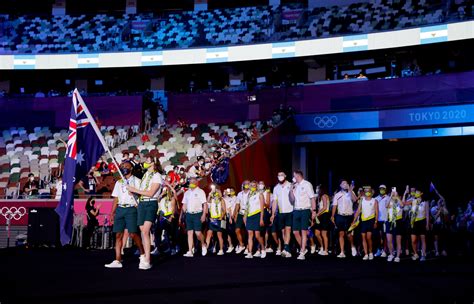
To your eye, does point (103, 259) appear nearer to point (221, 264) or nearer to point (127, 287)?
point (221, 264)

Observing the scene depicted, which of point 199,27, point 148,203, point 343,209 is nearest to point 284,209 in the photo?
point 343,209

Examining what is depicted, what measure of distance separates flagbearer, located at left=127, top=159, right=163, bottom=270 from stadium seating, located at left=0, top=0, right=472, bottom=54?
20.6 m

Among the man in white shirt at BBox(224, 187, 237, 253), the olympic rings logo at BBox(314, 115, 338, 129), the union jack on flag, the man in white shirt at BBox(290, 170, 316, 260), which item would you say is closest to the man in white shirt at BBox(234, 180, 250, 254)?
the man in white shirt at BBox(224, 187, 237, 253)

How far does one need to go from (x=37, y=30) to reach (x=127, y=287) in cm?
2951

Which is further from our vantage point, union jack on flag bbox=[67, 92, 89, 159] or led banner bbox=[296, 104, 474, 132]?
led banner bbox=[296, 104, 474, 132]

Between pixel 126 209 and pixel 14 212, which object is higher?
pixel 126 209

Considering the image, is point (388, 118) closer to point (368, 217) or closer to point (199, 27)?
point (368, 217)

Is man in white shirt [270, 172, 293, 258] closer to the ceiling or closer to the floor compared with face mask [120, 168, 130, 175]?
closer to the floor

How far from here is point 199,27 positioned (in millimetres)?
33250

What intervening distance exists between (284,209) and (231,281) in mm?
5345

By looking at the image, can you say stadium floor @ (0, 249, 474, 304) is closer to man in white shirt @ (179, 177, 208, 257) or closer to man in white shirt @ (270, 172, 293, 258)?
man in white shirt @ (270, 172, 293, 258)

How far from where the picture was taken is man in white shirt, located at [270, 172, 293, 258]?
13.7 m

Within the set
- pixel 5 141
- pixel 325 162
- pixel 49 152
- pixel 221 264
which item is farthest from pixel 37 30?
pixel 221 264

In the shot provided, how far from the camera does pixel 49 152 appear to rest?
998 inches
